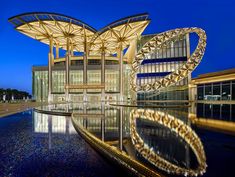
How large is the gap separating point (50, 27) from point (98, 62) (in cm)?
2137

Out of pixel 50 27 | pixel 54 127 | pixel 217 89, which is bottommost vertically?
pixel 54 127

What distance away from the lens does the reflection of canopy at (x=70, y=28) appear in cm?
5131

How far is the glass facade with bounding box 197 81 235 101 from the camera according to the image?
28.5 metres

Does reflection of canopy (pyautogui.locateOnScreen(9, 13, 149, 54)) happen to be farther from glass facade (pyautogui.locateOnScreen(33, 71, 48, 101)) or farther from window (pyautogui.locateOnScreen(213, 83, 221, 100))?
window (pyautogui.locateOnScreen(213, 83, 221, 100))

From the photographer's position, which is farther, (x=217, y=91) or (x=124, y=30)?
(x=124, y=30)

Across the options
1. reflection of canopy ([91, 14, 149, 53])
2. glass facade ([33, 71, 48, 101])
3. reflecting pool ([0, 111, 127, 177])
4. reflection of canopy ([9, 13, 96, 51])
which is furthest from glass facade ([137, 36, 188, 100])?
reflecting pool ([0, 111, 127, 177])

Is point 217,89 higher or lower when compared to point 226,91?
higher

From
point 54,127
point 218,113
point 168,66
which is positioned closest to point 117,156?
point 54,127

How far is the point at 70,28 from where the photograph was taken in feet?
191

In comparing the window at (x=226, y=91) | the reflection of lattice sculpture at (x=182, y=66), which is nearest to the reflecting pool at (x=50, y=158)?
the reflection of lattice sculpture at (x=182, y=66)

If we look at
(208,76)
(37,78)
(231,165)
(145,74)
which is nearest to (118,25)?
(145,74)

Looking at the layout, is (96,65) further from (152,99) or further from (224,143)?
(224,143)

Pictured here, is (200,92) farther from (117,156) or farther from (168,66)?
(117,156)

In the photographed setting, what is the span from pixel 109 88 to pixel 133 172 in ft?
208
